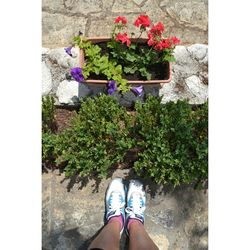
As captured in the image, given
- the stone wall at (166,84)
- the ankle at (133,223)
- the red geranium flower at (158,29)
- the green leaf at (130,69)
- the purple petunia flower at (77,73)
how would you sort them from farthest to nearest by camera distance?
the stone wall at (166,84) < the ankle at (133,223) < the green leaf at (130,69) < the purple petunia flower at (77,73) < the red geranium flower at (158,29)

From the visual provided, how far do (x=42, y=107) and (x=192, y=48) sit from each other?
1.44 meters

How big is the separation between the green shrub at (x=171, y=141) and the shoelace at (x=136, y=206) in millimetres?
289

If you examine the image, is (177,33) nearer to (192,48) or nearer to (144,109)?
(192,48)

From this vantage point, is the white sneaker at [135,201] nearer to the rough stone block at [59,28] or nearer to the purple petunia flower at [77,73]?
the purple petunia flower at [77,73]

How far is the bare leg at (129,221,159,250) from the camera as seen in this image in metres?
2.87

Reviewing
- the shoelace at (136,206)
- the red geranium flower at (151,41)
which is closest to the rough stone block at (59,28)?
the red geranium flower at (151,41)

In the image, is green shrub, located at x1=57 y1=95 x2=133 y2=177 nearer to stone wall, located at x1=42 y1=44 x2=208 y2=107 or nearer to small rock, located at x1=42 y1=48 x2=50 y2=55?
stone wall, located at x1=42 y1=44 x2=208 y2=107

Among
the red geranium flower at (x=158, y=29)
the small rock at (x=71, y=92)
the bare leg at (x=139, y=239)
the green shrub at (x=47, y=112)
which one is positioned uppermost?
the red geranium flower at (x=158, y=29)

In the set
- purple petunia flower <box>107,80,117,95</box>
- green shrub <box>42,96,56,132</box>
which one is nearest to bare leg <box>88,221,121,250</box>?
green shrub <box>42,96,56,132</box>

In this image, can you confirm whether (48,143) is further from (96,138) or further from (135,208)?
(135,208)

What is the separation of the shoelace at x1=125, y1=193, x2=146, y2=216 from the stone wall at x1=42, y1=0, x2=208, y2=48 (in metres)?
1.46

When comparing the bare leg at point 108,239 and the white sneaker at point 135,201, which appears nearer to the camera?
the bare leg at point 108,239

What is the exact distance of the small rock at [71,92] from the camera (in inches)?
132

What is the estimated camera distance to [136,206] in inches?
128
